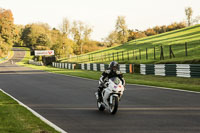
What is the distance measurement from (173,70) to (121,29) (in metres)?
97.6

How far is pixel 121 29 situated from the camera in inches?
4779

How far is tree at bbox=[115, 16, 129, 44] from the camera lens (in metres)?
121

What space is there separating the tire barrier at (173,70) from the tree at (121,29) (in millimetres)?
91556

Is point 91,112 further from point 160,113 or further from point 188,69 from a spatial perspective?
point 188,69

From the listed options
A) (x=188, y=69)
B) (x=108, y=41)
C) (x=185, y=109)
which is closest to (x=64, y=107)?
(x=185, y=109)

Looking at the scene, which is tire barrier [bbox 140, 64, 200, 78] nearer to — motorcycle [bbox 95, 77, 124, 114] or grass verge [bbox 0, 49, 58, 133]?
motorcycle [bbox 95, 77, 124, 114]

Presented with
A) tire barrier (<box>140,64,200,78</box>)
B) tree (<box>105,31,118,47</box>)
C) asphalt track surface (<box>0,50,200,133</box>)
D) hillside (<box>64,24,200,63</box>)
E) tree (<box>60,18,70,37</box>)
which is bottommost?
asphalt track surface (<box>0,50,200,133</box>)

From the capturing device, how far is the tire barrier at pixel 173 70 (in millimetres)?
22156

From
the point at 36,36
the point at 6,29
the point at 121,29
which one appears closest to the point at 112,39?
the point at 121,29

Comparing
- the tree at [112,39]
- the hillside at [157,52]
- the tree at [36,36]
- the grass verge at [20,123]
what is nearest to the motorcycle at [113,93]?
the grass verge at [20,123]

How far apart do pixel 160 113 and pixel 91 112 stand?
7.10 ft

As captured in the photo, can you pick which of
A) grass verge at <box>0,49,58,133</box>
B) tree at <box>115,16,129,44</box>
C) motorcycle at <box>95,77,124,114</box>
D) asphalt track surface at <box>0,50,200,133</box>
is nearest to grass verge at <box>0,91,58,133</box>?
grass verge at <box>0,49,58,133</box>

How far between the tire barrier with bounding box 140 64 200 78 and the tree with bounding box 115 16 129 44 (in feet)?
300

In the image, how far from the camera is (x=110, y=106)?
930 cm
